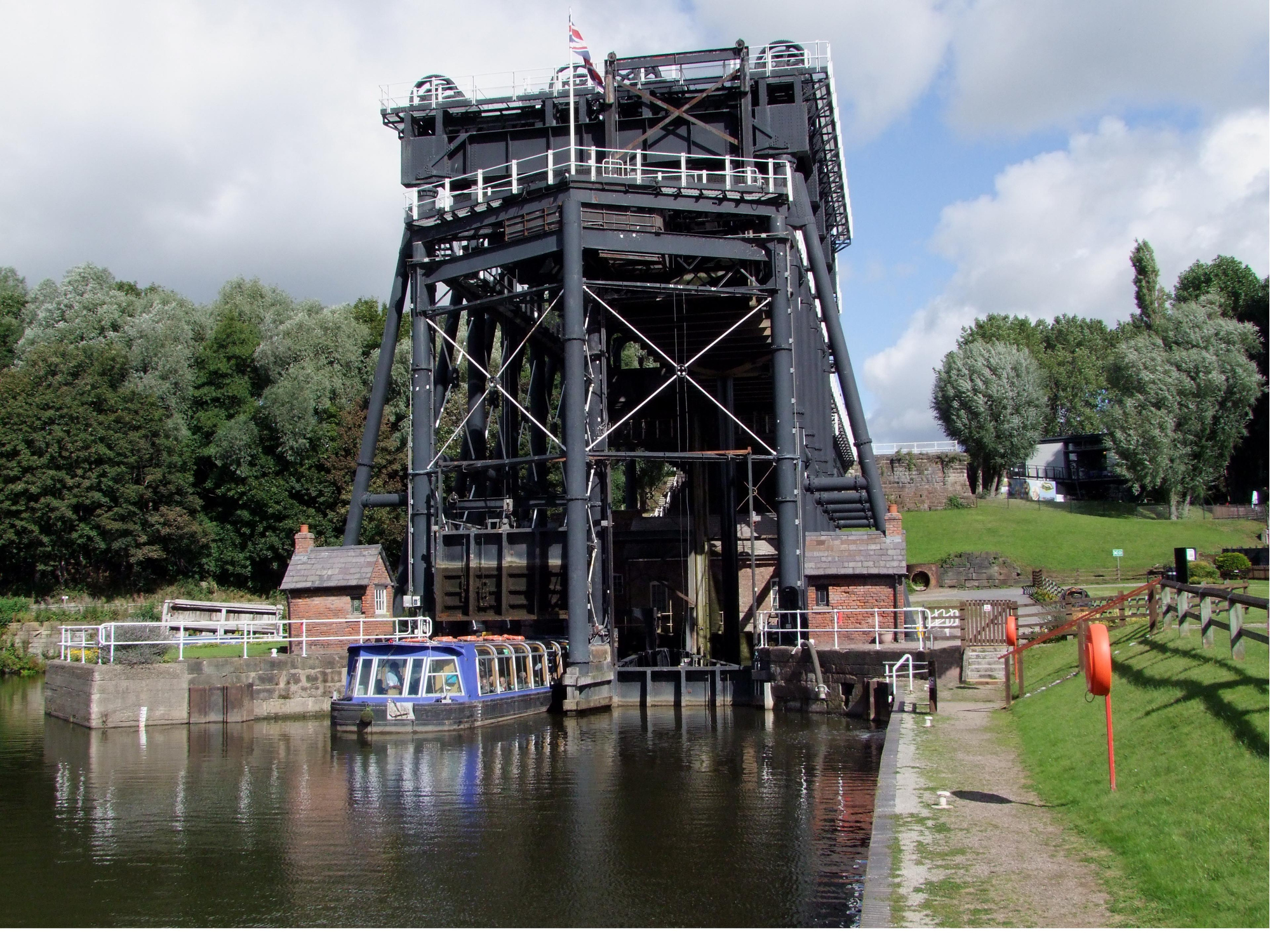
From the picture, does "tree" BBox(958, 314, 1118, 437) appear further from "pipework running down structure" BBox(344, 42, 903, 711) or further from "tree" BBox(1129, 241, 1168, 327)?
"pipework running down structure" BBox(344, 42, 903, 711)

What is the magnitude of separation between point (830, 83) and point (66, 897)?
108 feet

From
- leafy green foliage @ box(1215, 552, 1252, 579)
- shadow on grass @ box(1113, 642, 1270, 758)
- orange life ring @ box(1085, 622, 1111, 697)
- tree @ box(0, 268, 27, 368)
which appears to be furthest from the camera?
tree @ box(0, 268, 27, 368)

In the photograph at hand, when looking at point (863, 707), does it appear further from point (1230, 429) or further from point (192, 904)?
point (1230, 429)

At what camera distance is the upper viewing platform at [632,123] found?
1430 inches

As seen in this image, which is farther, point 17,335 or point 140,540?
point 17,335

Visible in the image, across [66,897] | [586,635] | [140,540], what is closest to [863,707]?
[586,635]

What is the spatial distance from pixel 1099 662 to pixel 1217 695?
5.56 ft

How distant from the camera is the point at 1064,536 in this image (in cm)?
7112

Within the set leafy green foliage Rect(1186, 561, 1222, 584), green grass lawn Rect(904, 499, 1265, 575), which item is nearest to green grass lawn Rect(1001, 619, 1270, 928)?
leafy green foliage Rect(1186, 561, 1222, 584)

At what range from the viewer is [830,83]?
37.5 meters

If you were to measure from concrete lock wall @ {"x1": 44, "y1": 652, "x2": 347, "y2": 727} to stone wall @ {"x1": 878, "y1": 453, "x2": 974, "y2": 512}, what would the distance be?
59000 mm

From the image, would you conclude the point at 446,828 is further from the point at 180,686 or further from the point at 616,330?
the point at 616,330

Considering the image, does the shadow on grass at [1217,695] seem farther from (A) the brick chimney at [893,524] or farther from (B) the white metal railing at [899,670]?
(A) the brick chimney at [893,524]

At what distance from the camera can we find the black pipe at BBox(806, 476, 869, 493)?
117 ft
